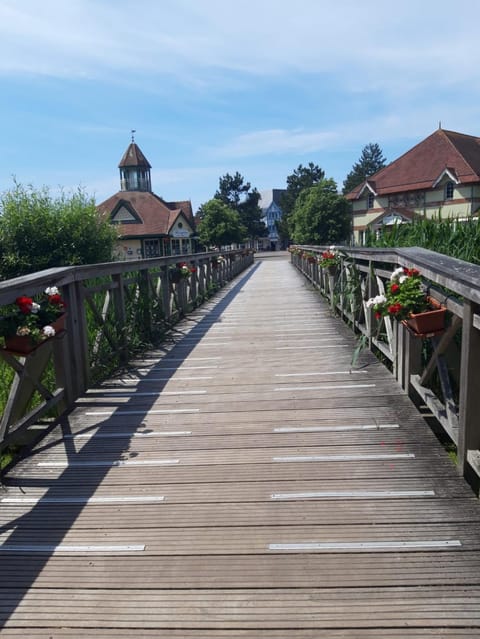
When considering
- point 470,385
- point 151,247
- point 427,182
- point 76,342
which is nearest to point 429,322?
point 470,385

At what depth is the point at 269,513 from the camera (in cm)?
260

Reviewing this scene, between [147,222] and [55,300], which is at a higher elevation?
[147,222]

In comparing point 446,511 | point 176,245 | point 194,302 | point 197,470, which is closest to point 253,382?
point 197,470

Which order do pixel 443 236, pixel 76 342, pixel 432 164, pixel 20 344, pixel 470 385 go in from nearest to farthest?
pixel 470 385 → pixel 20 344 → pixel 76 342 → pixel 443 236 → pixel 432 164

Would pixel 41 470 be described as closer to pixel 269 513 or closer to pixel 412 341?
pixel 269 513

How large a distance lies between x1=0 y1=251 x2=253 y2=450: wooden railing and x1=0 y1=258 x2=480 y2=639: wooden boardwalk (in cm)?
25

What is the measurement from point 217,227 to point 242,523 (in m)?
52.0

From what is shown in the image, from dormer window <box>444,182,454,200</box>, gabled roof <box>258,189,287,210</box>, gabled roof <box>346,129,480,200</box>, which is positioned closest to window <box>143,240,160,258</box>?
gabled roof <box>346,129,480,200</box>

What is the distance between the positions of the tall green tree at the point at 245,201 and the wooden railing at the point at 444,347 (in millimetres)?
76073

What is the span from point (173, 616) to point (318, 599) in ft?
1.78

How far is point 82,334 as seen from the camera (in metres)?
4.56

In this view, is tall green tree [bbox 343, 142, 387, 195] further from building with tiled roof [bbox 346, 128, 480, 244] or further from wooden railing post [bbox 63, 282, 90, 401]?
wooden railing post [bbox 63, 282, 90, 401]

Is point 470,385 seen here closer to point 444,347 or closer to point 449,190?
point 444,347

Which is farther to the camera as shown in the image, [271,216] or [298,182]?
[271,216]
